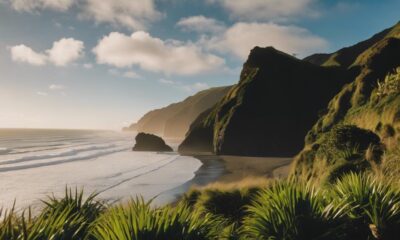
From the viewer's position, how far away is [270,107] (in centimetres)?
6975

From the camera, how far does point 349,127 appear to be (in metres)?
18.2

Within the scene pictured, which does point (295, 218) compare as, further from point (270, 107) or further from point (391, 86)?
point (270, 107)

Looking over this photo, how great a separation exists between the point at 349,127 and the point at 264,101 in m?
52.5

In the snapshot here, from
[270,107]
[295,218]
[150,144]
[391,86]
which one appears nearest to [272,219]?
[295,218]

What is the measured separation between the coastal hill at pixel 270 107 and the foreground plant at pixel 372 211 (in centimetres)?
5614

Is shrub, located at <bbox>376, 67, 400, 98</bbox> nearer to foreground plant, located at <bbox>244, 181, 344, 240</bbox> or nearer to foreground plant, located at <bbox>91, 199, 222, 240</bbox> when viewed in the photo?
foreground plant, located at <bbox>244, 181, 344, 240</bbox>

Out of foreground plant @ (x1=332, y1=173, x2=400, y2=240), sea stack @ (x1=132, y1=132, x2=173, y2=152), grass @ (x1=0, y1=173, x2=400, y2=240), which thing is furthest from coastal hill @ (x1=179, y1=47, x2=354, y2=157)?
grass @ (x1=0, y1=173, x2=400, y2=240)

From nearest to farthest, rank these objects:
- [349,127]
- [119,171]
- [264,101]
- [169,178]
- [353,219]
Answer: [353,219] → [349,127] → [169,178] → [119,171] → [264,101]

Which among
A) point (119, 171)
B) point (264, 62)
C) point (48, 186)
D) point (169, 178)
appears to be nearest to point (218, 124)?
point (264, 62)

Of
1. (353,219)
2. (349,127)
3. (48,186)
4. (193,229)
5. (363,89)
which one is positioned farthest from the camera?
(363,89)

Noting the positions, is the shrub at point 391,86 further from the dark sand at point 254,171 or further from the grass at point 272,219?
the grass at point 272,219

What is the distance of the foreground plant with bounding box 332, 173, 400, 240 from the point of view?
691cm

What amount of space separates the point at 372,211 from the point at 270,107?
63.3 metres

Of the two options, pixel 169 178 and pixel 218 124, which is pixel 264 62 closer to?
pixel 218 124
